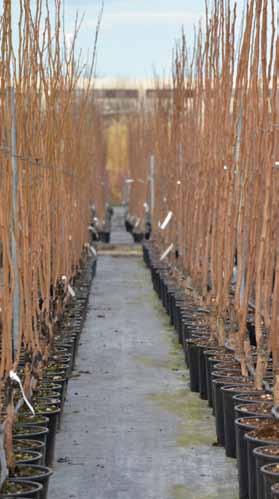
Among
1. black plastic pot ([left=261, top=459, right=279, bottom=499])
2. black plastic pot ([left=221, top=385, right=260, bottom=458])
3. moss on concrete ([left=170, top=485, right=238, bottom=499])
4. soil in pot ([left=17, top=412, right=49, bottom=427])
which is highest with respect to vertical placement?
black plastic pot ([left=261, top=459, right=279, bottom=499])

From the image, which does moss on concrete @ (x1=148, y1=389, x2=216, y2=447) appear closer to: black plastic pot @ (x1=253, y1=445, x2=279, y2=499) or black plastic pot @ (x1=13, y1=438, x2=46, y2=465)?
black plastic pot @ (x1=13, y1=438, x2=46, y2=465)

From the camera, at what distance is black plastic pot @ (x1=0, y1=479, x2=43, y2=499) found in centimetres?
329

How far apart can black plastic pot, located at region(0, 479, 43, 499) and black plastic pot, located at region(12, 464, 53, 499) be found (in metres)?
0.02

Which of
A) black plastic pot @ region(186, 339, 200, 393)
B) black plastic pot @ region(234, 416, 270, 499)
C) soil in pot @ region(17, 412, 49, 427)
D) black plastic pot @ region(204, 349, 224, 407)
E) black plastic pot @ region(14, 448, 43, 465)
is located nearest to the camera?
black plastic pot @ region(14, 448, 43, 465)

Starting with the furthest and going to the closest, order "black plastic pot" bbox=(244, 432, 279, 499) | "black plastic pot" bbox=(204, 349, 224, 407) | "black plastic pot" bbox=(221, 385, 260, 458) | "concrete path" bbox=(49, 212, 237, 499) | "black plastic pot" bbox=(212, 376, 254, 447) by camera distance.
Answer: "black plastic pot" bbox=(204, 349, 224, 407), "black plastic pot" bbox=(212, 376, 254, 447), "black plastic pot" bbox=(221, 385, 260, 458), "concrete path" bbox=(49, 212, 237, 499), "black plastic pot" bbox=(244, 432, 279, 499)

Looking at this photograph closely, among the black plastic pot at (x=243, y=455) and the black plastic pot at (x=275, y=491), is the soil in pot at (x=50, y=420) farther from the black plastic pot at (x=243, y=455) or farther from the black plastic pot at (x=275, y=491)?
the black plastic pot at (x=275, y=491)

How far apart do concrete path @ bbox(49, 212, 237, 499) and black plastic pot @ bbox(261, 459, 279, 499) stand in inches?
30.4

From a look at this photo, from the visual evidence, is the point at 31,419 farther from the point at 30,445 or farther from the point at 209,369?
the point at 209,369

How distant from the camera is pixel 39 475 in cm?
350

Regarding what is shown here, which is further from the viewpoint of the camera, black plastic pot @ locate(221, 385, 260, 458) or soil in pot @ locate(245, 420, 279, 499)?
black plastic pot @ locate(221, 385, 260, 458)

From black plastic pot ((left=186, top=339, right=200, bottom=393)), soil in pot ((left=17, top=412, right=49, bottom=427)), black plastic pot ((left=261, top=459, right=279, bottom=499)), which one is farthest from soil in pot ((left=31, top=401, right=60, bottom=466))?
black plastic pot ((left=186, top=339, right=200, bottom=393))

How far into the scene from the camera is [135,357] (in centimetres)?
783

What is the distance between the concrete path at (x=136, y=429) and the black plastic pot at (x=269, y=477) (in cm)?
77

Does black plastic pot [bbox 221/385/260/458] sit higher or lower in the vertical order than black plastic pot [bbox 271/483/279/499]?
lower
